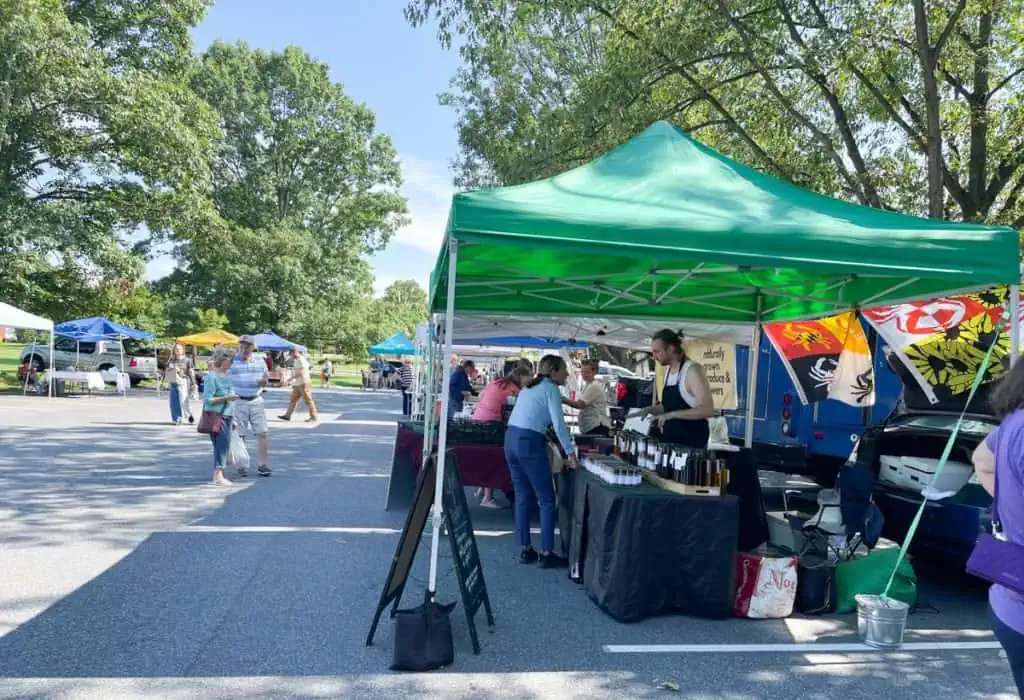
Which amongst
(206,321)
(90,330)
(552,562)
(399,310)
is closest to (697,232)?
(552,562)

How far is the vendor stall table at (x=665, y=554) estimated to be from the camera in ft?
15.4

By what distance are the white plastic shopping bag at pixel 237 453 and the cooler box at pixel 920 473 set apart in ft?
24.2

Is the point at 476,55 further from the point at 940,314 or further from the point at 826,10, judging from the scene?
the point at 940,314

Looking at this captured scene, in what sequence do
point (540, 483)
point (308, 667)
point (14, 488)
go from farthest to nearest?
point (14, 488) < point (540, 483) < point (308, 667)

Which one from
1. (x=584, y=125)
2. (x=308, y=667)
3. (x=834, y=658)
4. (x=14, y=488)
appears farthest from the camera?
(x=584, y=125)

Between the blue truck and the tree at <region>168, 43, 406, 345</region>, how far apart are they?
31873 millimetres

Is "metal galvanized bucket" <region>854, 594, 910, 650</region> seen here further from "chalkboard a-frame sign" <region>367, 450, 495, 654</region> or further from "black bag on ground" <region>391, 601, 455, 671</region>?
"black bag on ground" <region>391, 601, 455, 671</region>

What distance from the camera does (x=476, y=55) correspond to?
14094 millimetres

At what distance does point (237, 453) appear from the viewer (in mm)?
9797

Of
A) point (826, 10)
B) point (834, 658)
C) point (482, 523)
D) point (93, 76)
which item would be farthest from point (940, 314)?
point (93, 76)

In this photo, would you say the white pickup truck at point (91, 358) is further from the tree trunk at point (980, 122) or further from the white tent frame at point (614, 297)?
the tree trunk at point (980, 122)

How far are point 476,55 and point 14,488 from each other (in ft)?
33.2

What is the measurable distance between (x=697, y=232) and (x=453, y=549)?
7.50ft

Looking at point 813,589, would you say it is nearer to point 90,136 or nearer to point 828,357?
point 828,357
